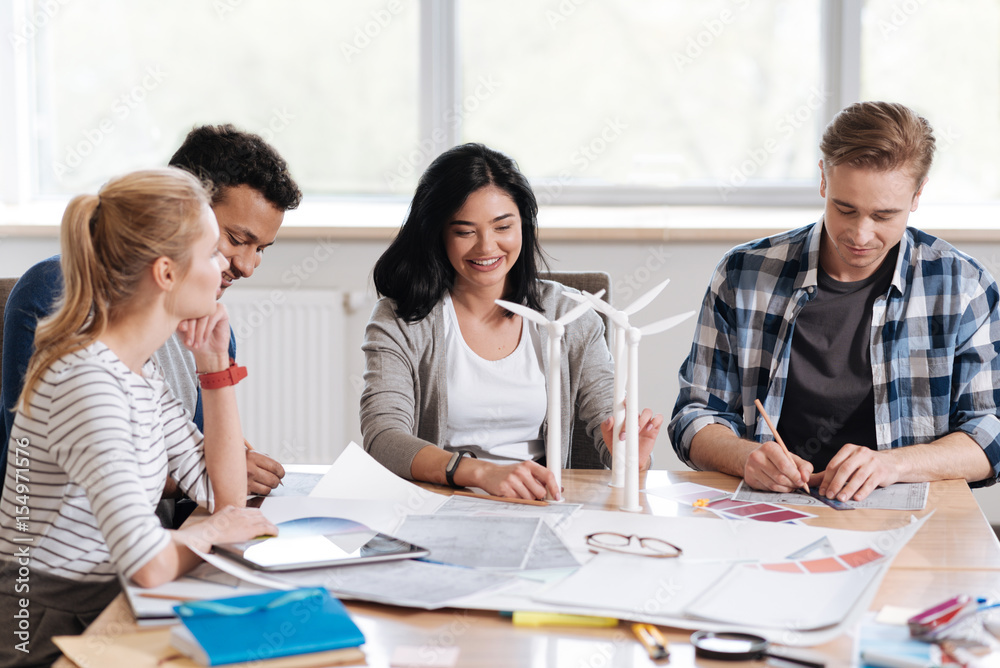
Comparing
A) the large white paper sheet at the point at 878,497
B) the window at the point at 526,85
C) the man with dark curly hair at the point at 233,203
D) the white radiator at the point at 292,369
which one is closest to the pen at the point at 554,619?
the large white paper sheet at the point at 878,497

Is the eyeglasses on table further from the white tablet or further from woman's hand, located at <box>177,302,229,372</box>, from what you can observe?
woman's hand, located at <box>177,302,229,372</box>

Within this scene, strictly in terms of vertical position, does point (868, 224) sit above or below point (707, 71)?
below

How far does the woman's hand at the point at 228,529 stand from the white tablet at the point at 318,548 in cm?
1

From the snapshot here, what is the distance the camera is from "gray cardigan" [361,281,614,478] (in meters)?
1.70

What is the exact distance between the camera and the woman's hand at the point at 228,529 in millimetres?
1114

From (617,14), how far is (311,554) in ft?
8.43

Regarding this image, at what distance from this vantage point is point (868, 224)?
5.49 feet

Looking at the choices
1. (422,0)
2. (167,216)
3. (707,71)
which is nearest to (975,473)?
(167,216)

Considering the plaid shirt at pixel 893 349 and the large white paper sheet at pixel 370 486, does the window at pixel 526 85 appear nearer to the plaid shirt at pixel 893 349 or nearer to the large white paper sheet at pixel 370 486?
the plaid shirt at pixel 893 349

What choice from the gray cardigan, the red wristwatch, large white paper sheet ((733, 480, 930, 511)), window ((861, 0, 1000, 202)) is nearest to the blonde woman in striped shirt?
the red wristwatch

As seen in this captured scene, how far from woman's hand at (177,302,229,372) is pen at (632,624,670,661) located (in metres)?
0.76

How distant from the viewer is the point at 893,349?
5.71ft

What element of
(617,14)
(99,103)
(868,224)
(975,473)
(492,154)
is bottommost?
(975,473)

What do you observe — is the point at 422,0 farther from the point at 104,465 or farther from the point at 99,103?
the point at 104,465
